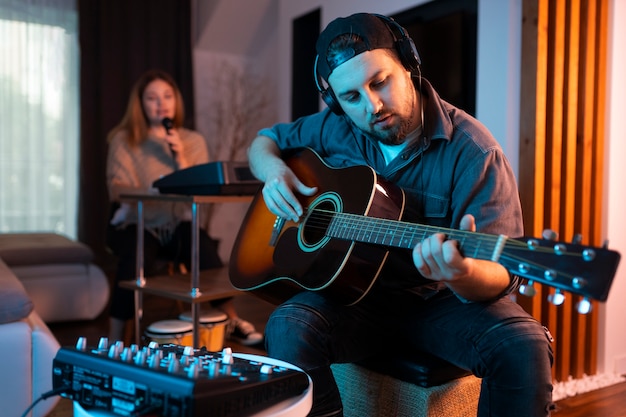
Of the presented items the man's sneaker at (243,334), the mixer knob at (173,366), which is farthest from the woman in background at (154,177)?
the mixer knob at (173,366)

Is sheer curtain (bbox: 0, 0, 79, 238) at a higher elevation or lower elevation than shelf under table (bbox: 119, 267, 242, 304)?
higher

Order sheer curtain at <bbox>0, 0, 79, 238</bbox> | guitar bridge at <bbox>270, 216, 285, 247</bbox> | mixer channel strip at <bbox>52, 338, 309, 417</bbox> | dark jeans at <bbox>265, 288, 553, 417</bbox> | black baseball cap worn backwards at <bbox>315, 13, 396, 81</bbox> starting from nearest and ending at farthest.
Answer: mixer channel strip at <bbox>52, 338, 309, 417</bbox> → dark jeans at <bbox>265, 288, 553, 417</bbox> → black baseball cap worn backwards at <bbox>315, 13, 396, 81</bbox> → guitar bridge at <bbox>270, 216, 285, 247</bbox> → sheer curtain at <bbox>0, 0, 79, 238</bbox>

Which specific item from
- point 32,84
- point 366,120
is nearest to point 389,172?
point 366,120

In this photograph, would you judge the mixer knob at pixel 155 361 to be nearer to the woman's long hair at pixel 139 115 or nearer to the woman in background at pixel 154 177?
the woman in background at pixel 154 177

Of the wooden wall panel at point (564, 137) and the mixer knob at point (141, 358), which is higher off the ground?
the wooden wall panel at point (564, 137)

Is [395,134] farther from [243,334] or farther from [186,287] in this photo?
[243,334]

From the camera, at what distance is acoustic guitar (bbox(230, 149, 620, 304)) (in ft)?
2.78

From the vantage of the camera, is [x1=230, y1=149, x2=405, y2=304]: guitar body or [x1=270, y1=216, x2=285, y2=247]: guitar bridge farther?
[x1=270, y1=216, x2=285, y2=247]: guitar bridge

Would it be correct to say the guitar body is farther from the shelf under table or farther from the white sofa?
the white sofa

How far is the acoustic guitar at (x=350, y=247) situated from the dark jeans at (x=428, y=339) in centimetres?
7

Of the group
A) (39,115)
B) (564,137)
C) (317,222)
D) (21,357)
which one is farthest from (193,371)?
(39,115)

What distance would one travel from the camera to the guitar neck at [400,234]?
3.01ft

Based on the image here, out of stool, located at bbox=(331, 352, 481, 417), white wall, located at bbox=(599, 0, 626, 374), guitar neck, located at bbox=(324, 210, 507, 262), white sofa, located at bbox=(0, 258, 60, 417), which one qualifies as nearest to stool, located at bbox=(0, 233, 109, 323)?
white sofa, located at bbox=(0, 258, 60, 417)

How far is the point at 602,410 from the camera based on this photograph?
6.40 feet
